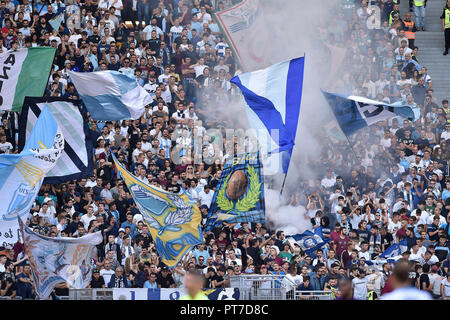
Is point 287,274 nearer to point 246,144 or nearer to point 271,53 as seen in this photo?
point 246,144

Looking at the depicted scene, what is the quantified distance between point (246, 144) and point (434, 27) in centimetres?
822

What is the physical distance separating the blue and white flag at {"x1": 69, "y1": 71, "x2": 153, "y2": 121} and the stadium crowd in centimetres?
44

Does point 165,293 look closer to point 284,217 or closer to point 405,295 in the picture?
point 284,217

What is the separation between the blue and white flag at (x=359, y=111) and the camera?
562 inches

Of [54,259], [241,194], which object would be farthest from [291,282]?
[54,259]

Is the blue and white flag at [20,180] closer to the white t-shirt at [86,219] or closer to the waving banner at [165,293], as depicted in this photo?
the white t-shirt at [86,219]

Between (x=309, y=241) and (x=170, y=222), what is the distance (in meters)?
2.77

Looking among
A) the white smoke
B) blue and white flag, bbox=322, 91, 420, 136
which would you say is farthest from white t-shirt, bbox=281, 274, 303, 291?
blue and white flag, bbox=322, 91, 420, 136

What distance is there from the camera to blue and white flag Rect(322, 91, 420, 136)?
562 inches

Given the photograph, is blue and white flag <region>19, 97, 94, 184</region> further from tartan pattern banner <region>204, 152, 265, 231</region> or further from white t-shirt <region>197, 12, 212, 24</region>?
white t-shirt <region>197, 12, 212, 24</region>

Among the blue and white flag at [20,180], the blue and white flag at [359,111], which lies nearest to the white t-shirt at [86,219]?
the blue and white flag at [20,180]

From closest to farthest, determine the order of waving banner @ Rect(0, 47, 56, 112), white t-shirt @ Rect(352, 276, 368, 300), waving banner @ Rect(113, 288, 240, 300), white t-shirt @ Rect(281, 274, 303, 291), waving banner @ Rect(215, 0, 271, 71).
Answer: waving banner @ Rect(113, 288, 240, 300) < white t-shirt @ Rect(281, 274, 303, 291) < white t-shirt @ Rect(352, 276, 368, 300) < waving banner @ Rect(0, 47, 56, 112) < waving banner @ Rect(215, 0, 271, 71)

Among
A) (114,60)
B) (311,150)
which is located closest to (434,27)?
(311,150)

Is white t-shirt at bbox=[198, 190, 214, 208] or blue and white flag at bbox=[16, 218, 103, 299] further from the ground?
white t-shirt at bbox=[198, 190, 214, 208]
